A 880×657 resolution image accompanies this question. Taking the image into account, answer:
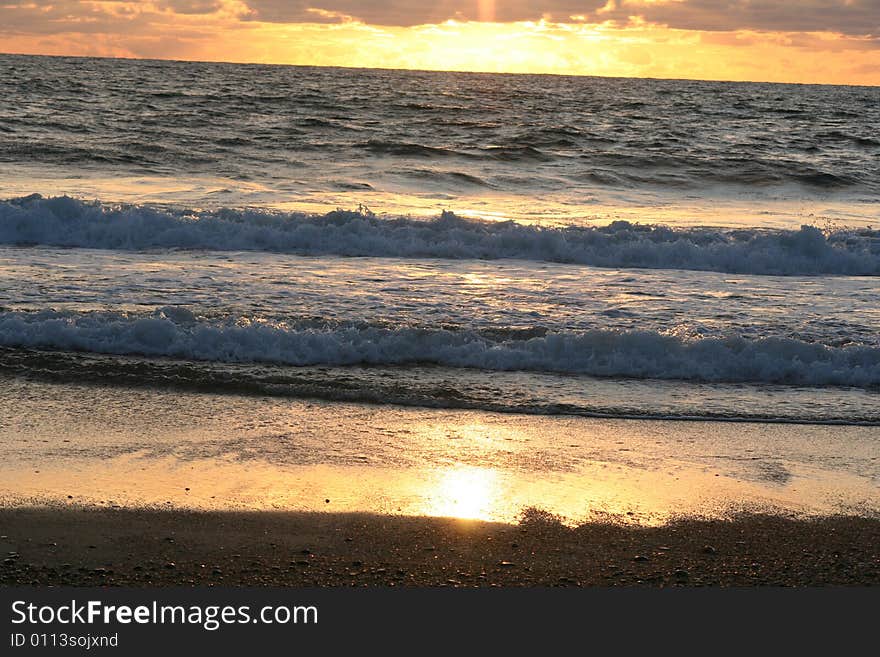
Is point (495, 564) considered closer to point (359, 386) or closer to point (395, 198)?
point (359, 386)

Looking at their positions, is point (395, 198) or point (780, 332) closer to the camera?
point (780, 332)

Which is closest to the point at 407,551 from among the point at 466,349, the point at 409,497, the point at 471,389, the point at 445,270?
the point at 409,497

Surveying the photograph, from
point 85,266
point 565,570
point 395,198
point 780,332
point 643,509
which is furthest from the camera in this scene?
point 395,198

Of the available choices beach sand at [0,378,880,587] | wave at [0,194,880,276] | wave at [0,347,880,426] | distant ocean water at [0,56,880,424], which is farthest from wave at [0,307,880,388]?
wave at [0,194,880,276]

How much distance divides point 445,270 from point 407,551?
8.21 meters

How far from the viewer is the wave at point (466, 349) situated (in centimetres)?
821

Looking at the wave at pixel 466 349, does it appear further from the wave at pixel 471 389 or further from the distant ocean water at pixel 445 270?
the wave at pixel 471 389

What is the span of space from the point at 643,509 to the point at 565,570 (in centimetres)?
91

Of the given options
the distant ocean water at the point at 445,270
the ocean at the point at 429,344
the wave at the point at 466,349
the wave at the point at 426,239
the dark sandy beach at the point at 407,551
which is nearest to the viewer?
the dark sandy beach at the point at 407,551

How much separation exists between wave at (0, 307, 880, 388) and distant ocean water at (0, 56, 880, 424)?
0.9 inches

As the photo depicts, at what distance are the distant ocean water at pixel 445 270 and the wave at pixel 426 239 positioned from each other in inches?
1.7

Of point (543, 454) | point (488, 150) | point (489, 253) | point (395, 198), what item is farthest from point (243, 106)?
point (543, 454)

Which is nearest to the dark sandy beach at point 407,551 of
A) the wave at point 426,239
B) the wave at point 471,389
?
the wave at point 471,389

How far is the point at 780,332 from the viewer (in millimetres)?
9414
